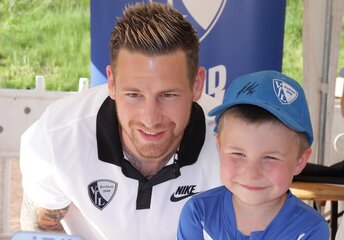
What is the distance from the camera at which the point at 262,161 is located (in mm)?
1388

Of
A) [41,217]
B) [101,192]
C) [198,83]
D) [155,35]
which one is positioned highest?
[155,35]

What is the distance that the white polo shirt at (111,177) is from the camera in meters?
1.85

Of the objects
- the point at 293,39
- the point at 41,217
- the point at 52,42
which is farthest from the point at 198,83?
the point at 52,42

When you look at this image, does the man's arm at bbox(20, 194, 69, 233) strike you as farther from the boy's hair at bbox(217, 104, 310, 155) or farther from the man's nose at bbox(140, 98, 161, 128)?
the boy's hair at bbox(217, 104, 310, 155)

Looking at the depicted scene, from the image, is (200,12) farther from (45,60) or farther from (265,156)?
Answer: (45,60)

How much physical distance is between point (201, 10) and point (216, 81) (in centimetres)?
29

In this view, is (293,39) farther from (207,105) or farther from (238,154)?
(238,154)

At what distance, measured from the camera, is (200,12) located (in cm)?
255

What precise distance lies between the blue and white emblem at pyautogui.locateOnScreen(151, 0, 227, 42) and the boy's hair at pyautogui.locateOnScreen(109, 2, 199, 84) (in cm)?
74

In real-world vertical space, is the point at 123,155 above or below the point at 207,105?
below

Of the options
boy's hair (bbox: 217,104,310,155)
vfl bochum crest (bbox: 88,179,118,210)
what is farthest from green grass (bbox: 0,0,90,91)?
boy's hair (bbox: 217,104,310,155)

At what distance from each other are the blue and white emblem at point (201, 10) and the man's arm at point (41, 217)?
96cm

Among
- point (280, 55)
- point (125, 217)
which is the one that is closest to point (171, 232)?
point (125, 217)

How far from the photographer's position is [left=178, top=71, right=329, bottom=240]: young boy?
1.38m
